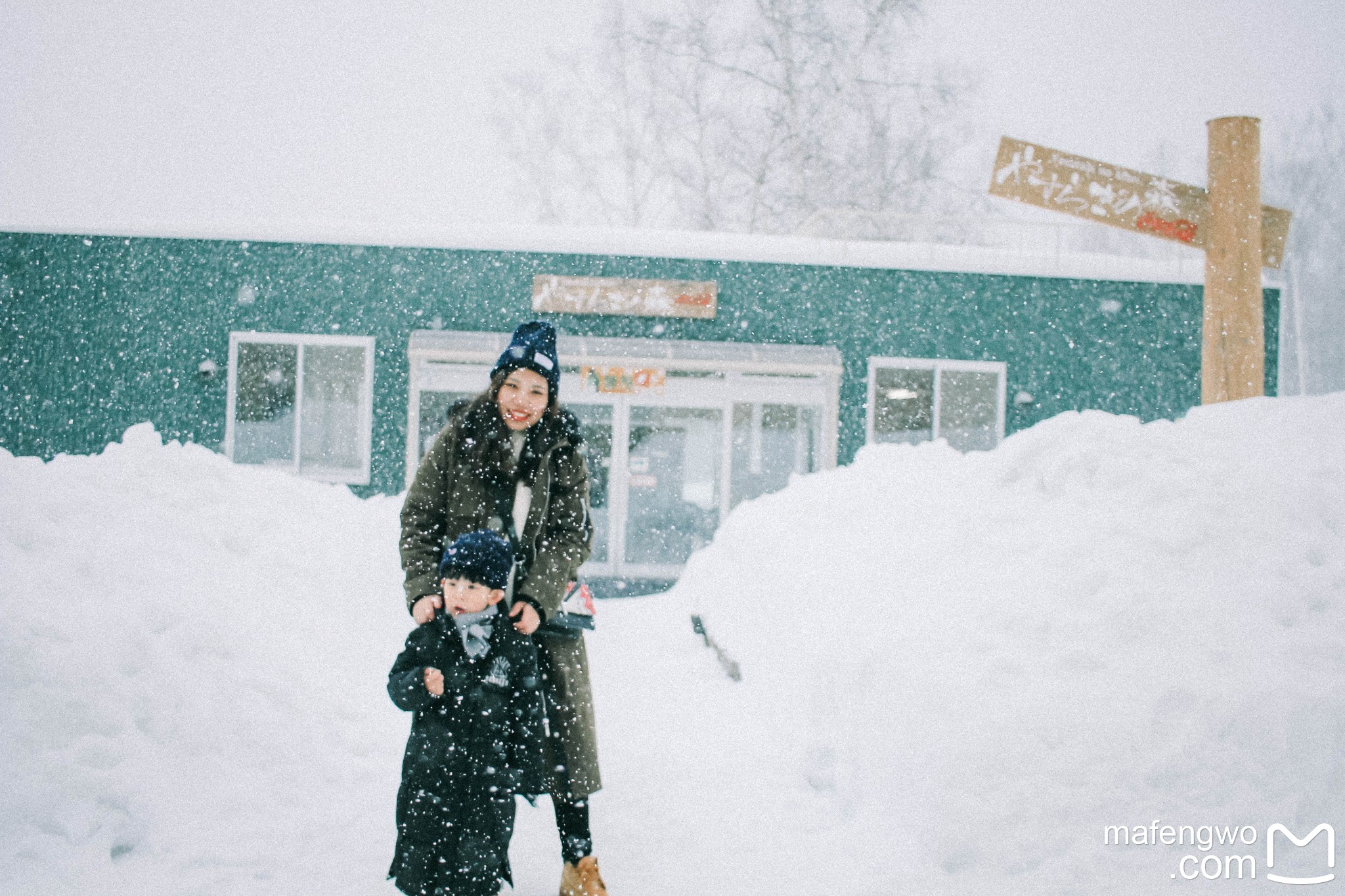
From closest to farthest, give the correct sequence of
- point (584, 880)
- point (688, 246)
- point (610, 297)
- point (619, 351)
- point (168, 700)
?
point (584, 880)
point (168, 700)
point (619, 351)
point (610, 297)
point (688, 246)

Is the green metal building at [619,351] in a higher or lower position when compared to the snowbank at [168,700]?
higher

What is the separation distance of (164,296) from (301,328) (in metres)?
1.54

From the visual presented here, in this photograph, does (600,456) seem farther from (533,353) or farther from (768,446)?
(533,353)

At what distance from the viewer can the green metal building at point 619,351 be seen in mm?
9781

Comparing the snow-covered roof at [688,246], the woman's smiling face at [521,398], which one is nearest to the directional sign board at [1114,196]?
the woman's smiling face at [521,398]

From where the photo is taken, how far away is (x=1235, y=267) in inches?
196

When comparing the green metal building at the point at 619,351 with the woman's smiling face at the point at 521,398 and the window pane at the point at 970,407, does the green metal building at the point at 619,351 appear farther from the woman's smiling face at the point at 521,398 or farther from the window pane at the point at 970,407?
the woman's smiling face at the point at 521,398

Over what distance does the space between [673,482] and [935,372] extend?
11.7 ft

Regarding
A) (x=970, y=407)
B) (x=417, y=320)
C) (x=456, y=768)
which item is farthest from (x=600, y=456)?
(x=456, y=768)

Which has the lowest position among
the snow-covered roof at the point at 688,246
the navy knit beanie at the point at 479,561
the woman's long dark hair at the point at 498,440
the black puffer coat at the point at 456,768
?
the black puffer coat at the point at 456,768

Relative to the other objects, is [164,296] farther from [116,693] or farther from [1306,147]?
[1306,147]

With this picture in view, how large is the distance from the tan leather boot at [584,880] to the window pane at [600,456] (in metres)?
7.40

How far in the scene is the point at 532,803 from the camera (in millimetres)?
2680

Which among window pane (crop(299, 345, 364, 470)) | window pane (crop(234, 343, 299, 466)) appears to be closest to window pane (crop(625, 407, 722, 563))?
window pane (crop(299, 345, 364, 470))
